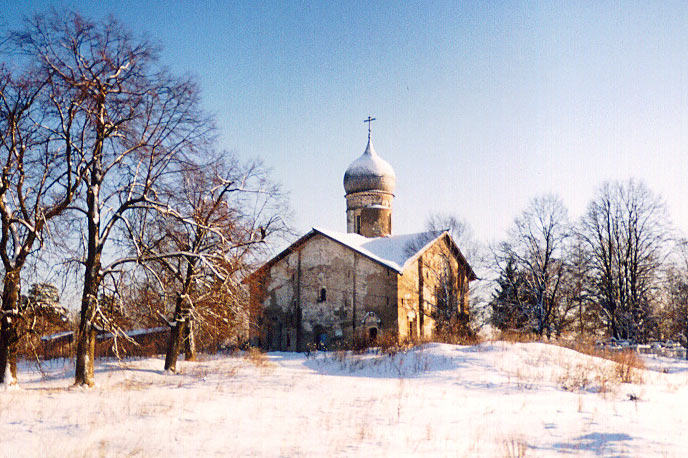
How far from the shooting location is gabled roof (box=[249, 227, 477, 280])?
2775 centimetres

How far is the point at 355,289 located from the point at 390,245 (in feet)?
12.3

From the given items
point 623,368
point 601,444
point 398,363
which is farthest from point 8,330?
point 623,368

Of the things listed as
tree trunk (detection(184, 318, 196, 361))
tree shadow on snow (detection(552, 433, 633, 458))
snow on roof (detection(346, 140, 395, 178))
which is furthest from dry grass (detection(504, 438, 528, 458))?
snow on roof (detection(346, 140, 395, 178))

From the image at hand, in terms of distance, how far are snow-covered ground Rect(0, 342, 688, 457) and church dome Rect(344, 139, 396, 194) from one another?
815 inches

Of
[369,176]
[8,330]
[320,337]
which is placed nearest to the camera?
[8,330]

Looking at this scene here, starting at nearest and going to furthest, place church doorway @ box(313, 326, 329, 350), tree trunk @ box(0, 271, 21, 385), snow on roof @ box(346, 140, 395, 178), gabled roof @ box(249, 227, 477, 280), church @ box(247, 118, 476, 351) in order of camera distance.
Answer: tree trunk @ box(0, 271, 21, 385)
church @ box(247, 118, 476, 351)
gabled roof @ box(249, 227, 477, 280)
church doorway @ box(313, 326, 329, 350)
snow on roof @ box(346, 140, 395, 178)

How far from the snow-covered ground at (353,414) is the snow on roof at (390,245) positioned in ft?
40.4

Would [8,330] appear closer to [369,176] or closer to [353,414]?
[353,414]

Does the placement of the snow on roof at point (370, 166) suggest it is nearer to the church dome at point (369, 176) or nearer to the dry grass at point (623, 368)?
the church dome at point (369, 176)

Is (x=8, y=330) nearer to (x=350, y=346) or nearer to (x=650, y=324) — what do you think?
(x=350, y=346)

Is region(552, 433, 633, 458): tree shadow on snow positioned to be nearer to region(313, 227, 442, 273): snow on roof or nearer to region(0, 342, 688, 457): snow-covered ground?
region(0, 342, 688, 457): snow-covered ground

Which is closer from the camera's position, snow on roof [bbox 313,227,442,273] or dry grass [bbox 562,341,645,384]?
dry grass [bbox 562,341,645,384]

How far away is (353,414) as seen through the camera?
30.4 ft

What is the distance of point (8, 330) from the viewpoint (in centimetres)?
1121
